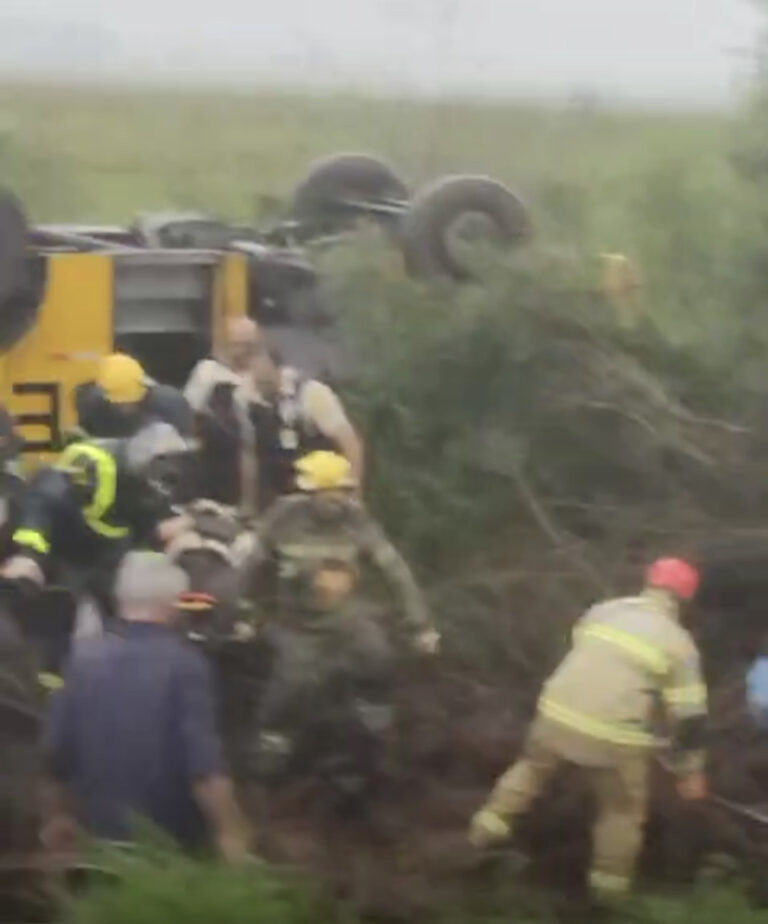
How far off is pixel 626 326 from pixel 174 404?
6.07 feet

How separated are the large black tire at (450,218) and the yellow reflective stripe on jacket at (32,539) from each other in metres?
2.32

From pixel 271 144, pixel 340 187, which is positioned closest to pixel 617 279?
pixel 340 187

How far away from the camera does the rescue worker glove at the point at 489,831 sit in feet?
25.6

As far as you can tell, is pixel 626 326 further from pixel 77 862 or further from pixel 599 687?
pixel 77 862

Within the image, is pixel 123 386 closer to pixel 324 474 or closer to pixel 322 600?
pixel 324 474

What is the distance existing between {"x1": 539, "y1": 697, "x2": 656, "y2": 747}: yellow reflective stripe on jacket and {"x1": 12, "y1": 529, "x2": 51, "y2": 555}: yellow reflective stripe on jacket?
2117 millimetres

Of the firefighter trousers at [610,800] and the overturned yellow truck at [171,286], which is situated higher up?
the overturned yellow truck at [171,286]

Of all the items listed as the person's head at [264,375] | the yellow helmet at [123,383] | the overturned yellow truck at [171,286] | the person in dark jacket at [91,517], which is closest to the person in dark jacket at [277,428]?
the person's head at [264,375]

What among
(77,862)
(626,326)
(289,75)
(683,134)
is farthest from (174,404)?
(289,75)

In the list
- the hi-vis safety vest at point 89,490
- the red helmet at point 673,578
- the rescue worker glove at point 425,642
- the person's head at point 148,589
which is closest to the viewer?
the person's head at point 148,589

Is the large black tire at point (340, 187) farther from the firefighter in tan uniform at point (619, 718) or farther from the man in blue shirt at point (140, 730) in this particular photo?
the man in blue shirt at point (140, 730)

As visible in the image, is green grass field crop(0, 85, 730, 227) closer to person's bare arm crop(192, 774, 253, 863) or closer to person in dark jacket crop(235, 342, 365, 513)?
person in dark jacket crop(235, 342, 365, 513)

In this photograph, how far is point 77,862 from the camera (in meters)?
7.43

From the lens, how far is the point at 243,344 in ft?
32.4
